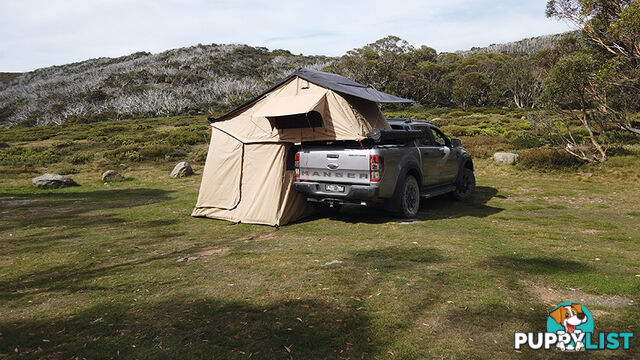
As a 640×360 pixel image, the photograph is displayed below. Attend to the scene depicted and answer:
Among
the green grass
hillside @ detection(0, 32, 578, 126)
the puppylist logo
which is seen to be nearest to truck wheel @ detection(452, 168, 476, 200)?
the green grass

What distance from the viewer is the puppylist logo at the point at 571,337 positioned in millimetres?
3094

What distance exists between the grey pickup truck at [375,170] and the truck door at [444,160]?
0.07 metres

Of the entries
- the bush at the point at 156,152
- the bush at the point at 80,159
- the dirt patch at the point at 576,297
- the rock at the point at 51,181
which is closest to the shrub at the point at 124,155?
the bush at the point at 156,152

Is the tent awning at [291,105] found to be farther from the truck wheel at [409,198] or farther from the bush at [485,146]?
the bush at [485,146]

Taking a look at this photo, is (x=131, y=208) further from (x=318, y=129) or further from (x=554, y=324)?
(x=554, y=324)

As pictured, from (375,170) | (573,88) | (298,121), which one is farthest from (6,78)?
(375,170)

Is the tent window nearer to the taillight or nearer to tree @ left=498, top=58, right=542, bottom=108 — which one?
the taillight

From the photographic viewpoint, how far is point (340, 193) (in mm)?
7680

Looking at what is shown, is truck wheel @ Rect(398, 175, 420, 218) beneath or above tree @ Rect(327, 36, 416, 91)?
beneath

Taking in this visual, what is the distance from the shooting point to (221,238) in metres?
7.33

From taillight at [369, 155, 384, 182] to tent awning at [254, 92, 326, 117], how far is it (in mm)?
1544

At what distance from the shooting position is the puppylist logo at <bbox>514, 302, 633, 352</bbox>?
309cm

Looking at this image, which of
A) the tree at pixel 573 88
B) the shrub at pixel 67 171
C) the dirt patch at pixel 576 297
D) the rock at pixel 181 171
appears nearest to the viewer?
the dirt patch at pixel 576 297

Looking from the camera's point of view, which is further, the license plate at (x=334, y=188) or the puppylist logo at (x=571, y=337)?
the license plate at (x=334, y=188)
